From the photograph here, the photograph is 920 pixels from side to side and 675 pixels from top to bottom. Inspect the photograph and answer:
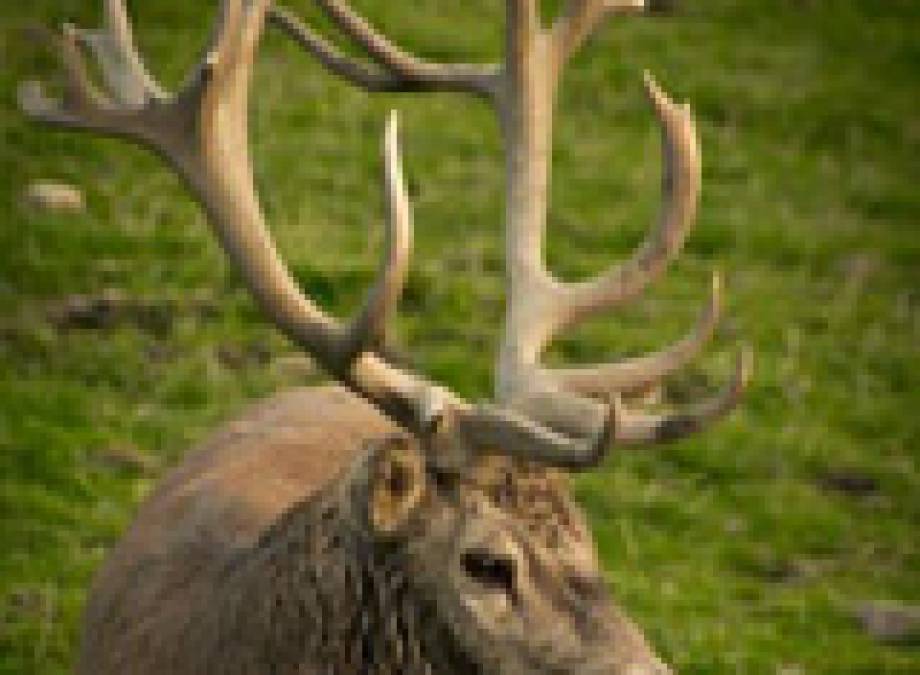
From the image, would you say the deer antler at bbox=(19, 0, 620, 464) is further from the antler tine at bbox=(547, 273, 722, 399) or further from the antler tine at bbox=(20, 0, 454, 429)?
the antler tine at bbox=(547, 273, 722, 399)

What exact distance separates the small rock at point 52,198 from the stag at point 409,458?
4554 mm

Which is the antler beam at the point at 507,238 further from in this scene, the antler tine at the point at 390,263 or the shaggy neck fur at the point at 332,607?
the shaggy neck fur at the point at 332,607

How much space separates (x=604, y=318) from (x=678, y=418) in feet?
17.8

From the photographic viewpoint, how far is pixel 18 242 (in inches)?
388

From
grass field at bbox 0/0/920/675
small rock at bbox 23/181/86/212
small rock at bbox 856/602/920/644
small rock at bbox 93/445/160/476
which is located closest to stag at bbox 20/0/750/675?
grass field at bbox 0/0/920/675

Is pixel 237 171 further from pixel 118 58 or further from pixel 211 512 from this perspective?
pixel 211 512

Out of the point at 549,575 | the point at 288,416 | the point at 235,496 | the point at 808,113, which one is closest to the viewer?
the point at 549,575

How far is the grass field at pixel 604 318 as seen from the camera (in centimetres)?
825

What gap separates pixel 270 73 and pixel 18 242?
113 inches

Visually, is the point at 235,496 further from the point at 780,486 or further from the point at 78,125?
A: the point at 780,486

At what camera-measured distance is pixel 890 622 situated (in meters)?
8.38

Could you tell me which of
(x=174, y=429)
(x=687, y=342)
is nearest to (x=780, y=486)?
(x=174, y=429)

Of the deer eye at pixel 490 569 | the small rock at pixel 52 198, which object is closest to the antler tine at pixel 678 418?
the deer eye at pixel 490 569

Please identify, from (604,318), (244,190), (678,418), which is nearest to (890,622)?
(604,318)
